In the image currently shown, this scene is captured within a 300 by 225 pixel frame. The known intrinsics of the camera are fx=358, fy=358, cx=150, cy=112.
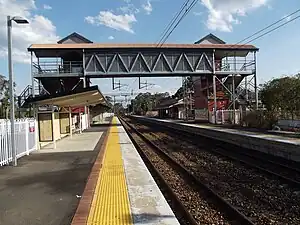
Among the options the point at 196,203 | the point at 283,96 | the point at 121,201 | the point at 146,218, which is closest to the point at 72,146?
the point at 196,203

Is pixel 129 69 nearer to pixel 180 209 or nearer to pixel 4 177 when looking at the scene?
pixel 4 177

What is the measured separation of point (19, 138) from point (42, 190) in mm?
6208

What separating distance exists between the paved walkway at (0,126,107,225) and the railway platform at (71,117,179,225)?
0.25m

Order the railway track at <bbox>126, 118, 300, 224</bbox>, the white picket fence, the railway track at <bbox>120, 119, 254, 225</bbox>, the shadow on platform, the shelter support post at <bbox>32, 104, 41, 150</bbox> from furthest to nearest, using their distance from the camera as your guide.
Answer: the shelter support post at <bbox>32, 104, 41, 150</bbox> → the white picket fence → the railway track at <bbox>126, 118, 300, 224</bbox> → the railway track at <bbox>120, 119, 254, 225</bbox> → the shadow on platform

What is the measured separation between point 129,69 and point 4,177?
3074cm

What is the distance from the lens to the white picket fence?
1161cm

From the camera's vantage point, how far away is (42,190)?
25.7ft

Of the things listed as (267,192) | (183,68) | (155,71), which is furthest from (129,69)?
(267,192)

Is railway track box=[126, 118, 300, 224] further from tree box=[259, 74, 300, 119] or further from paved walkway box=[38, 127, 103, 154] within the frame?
tree box=[259, 74, 300, 119]

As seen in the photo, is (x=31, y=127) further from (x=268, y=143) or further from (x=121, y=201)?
(x=268, y=143)

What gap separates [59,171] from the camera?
10422mm

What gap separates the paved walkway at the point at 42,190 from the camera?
582 cm

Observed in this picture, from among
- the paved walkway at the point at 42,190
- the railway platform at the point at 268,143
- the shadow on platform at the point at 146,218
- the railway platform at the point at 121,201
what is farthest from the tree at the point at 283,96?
the shadow on platform at the point at 146,218

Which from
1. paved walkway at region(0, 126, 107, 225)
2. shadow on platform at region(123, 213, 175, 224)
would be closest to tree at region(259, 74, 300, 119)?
paved walkway at region(0, 126, 107, 225)
